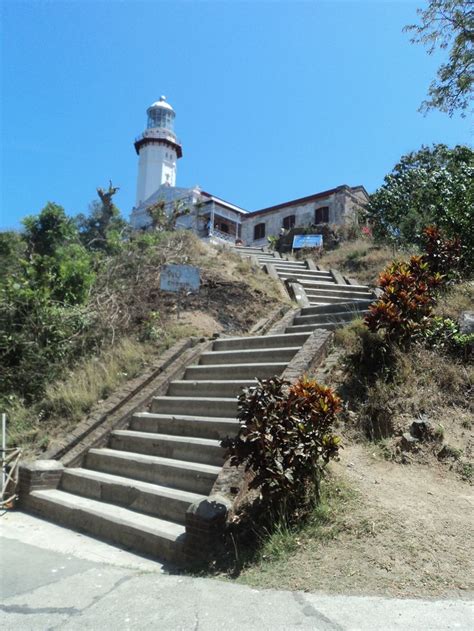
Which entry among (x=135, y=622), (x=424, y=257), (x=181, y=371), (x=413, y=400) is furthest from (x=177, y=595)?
(x=424, y=257)

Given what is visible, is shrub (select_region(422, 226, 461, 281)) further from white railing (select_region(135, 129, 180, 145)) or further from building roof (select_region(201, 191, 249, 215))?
white railing (select_region(135, 129, 180, 145))

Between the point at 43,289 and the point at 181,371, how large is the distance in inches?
146

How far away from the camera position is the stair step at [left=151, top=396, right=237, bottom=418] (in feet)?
21.4

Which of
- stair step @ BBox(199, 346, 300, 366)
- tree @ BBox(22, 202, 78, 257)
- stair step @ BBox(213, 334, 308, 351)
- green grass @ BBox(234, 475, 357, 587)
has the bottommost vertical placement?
green grass @ BBox(234, 475, 357, 587)

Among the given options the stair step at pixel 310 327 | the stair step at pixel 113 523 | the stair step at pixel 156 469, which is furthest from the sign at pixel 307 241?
the stair step at pixel 113 523

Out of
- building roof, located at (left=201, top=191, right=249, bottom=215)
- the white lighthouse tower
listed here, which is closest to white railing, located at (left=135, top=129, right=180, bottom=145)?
the white lighthouse tower

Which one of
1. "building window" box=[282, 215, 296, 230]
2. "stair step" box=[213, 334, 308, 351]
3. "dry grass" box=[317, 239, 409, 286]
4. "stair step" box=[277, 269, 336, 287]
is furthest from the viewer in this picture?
"building window" box=[282, 215, 296, 230]

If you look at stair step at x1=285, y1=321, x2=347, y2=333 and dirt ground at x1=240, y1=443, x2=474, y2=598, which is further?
stair step at x1=285, y1=321, x2=347, y2=333

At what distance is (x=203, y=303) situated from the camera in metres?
11.5

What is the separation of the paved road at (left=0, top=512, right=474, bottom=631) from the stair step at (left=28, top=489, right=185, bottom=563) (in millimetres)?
180

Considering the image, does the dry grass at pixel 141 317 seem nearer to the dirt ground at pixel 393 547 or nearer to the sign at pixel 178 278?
the sign at pixel 178 278

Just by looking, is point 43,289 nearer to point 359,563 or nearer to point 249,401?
Answer: point 249,401

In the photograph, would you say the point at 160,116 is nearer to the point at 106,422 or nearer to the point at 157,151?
the point at 157,151

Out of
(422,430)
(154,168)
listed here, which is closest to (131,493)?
(422,430)
